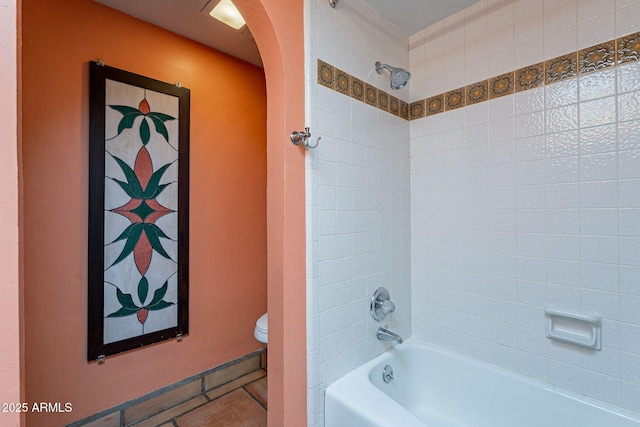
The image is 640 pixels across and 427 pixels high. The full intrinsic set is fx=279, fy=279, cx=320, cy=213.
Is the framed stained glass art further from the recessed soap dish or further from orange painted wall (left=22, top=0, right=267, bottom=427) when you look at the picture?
the recessed soap dish

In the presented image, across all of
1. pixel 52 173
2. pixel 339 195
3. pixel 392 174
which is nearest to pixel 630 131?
pixel 392 174

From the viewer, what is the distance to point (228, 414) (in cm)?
181

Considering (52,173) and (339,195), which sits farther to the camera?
(52,173)

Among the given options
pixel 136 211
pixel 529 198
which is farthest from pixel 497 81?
pixel 136 211

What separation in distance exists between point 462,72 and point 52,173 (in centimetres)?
232

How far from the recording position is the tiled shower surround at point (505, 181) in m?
1.15

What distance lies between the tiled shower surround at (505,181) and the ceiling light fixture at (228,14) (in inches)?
26.5

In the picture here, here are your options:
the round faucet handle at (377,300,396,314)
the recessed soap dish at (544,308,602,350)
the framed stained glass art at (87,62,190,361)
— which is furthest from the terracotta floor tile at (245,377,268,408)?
the recessed soap dish at (544,308,602,350)

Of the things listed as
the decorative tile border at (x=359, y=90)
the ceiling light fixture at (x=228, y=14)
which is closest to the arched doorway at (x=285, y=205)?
the decorative tile border at (x=359, y=90)

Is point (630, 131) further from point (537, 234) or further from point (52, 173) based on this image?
point (52, 173)

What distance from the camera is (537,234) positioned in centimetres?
134

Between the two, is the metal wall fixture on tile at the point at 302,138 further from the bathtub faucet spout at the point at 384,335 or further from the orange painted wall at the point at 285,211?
the bathtub faucet spout at the point at 384,335

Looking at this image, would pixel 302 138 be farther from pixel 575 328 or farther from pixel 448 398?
pixel 448 398

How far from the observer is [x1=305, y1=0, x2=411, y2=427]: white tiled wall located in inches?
49.5
